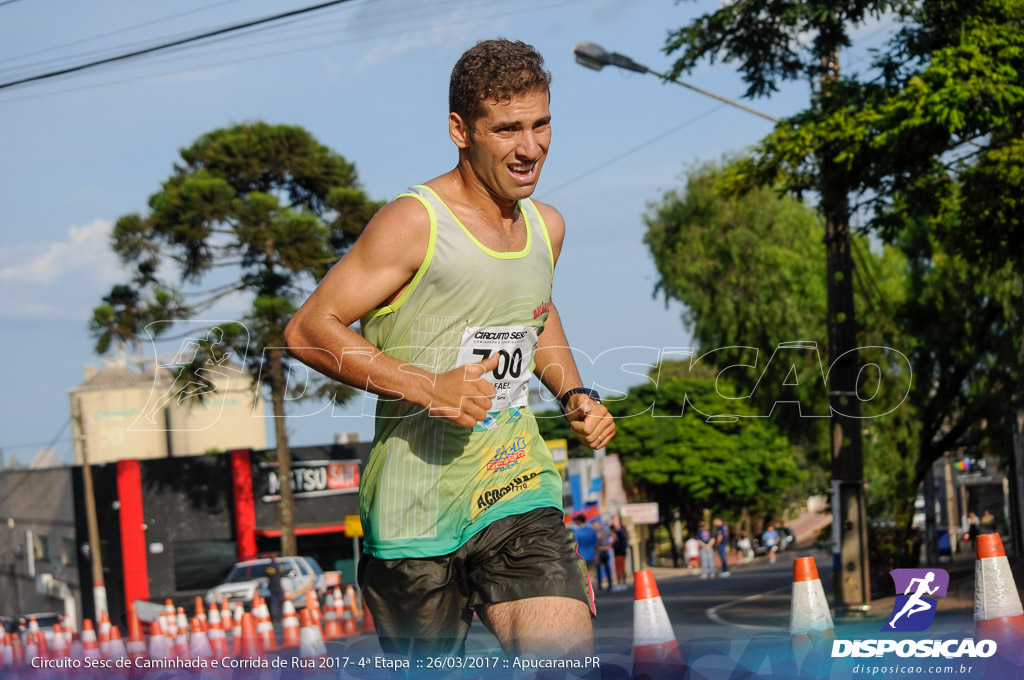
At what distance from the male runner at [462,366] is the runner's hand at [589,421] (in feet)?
0.08

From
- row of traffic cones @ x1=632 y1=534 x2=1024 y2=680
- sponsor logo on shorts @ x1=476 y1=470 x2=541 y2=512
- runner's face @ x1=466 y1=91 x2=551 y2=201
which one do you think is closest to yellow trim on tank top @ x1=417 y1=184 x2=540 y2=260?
runner's face @ x1=466 y1=91 x2=551 y2=201

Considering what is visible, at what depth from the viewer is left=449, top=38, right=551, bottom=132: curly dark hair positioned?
10.5ft

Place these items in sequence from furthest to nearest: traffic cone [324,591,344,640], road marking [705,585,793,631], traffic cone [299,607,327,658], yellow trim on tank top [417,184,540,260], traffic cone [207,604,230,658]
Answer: traffic cone [324,591,344,640] → road marking [705,585,793,631] → traffic cone [207,604,230,658] → traffic cone [299,607,327,658] → yellow trim on tank top [417,184,540,260]

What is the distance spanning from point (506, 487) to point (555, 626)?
1.39 ft

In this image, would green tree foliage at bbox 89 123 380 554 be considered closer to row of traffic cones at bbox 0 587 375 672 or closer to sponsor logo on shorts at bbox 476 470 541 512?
row of traffic cones at bbox 0 587 375 672

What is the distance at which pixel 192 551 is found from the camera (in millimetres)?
38750

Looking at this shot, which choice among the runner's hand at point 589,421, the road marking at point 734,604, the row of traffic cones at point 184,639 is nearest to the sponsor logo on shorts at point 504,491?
the runner's hand at point 589,421

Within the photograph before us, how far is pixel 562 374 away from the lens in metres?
3.67

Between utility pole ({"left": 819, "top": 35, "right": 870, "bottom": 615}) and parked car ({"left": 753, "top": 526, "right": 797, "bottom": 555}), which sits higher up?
utility pole ({"left": 819, "top": 35, "right": 870, "bottom": 615})

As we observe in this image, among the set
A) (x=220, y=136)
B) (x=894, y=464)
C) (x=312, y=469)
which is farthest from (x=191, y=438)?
(x=894, y=464)

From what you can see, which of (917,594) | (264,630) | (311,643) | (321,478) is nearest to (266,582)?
(264,630)

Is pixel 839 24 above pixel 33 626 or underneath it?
above

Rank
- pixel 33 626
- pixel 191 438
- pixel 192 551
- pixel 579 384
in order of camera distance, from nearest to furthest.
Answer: pixel 579 384 → pixel 33 626 → pixel 192 551 → pixel 191 438

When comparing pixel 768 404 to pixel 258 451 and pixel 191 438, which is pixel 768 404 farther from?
pixel 191 438
